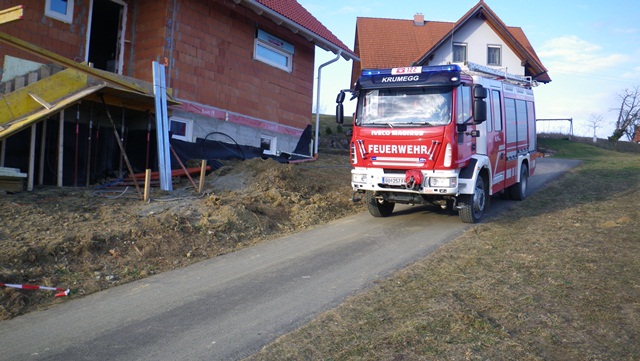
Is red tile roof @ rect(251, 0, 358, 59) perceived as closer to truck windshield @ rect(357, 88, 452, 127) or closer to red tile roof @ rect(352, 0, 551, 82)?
truck windshield @ rect(357, 88, 452, 127)

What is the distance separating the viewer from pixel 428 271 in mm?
6824

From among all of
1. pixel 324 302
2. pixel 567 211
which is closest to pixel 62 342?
pixel 324 302

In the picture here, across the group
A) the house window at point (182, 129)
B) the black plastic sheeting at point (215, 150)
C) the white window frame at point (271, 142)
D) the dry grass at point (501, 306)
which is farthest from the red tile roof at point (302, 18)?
the dry grass at point (501, 306)

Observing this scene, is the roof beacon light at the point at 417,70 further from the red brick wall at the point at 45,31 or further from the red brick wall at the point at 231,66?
the red brick wall at the point at 45,31

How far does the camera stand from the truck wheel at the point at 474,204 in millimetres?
9781

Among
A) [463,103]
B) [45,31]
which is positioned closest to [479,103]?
[463,103]

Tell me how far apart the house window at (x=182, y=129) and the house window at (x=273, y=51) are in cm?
337

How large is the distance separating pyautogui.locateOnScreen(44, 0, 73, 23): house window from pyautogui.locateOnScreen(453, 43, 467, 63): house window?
2214 centimetres

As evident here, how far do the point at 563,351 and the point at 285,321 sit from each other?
2547 millimetres

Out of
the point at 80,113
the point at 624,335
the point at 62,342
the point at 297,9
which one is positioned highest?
the point at 297,9

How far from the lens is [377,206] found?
35.6ft

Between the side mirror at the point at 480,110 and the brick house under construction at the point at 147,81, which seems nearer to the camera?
the side mirror at the point at 480,110

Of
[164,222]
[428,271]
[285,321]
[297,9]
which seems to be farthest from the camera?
[297,9]

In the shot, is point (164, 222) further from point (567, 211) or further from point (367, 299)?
point (567, 211)
